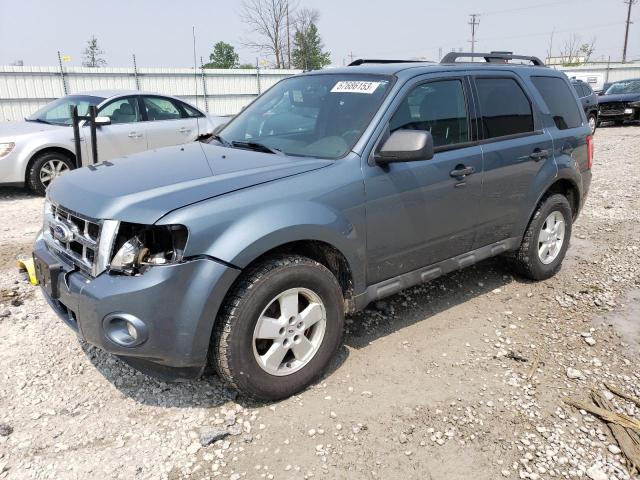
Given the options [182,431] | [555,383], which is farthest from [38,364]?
[555,383]

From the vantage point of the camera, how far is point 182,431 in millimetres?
2795

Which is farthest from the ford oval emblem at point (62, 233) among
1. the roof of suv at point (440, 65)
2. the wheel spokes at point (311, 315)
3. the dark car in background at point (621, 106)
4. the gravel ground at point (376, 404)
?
→ the dark car in background at point (621, 106)

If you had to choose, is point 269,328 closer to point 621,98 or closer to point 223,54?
point 621,98

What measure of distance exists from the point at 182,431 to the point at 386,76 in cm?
249

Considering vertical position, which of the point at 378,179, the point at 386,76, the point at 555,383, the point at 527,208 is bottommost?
the point at 555,383

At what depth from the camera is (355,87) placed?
11.8ft

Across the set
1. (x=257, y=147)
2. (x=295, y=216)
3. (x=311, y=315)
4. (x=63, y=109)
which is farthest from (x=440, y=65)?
(x=63, y=109)

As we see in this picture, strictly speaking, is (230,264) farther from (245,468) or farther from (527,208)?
(527,208)

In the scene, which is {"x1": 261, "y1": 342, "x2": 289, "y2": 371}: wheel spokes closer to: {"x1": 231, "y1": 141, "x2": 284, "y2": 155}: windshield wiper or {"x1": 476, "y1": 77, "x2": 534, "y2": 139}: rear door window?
{"x1": 231, "y1": 141, "x2": 284, "y2": 155}: windshield wiper

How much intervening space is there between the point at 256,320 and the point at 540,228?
2.89 meters

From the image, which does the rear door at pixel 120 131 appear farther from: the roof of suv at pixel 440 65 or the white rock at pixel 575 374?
the white rock at pixel 575 374

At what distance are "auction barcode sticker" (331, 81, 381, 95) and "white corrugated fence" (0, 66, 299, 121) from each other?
1646 centimetres

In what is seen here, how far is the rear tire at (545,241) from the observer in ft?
14.9

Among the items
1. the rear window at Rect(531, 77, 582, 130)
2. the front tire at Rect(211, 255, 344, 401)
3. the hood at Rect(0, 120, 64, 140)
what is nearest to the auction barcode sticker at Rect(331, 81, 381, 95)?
the front tire at Rect(211, 255, 344, 401)
